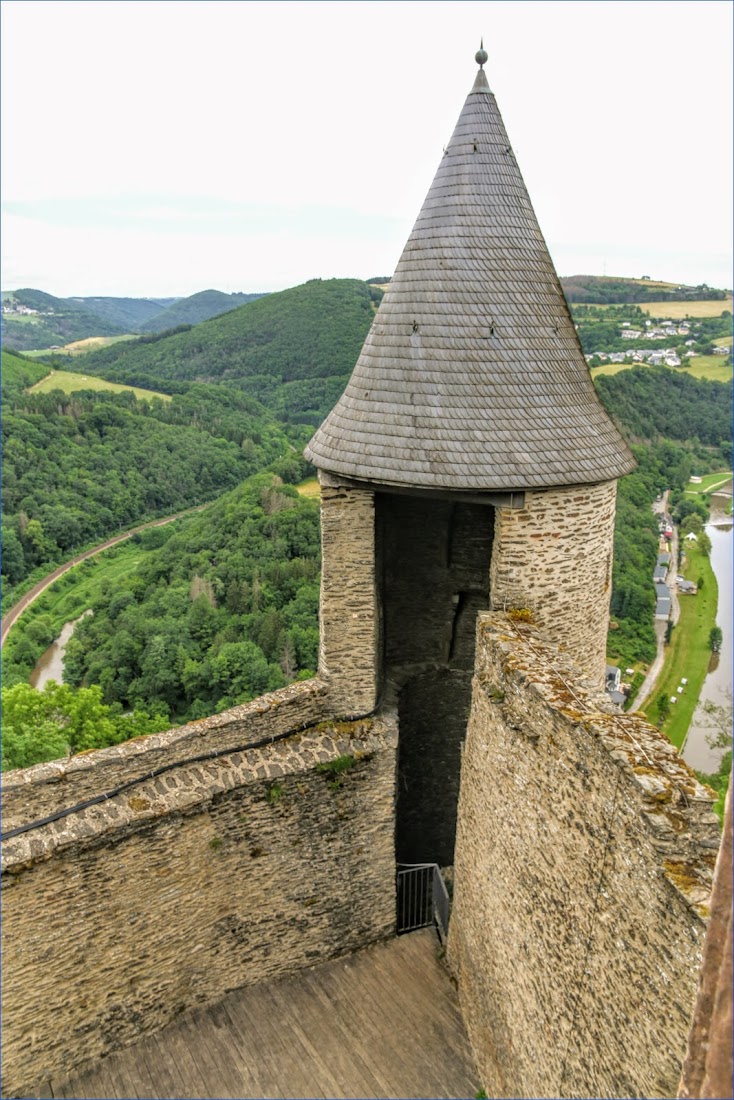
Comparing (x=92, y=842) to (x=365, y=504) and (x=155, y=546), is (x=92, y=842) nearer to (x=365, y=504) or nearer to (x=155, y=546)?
(x=365, y=504)

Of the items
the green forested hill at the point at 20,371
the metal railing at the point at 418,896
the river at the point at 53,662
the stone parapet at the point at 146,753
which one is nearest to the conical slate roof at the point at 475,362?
the stone parapet at the point at 146,753

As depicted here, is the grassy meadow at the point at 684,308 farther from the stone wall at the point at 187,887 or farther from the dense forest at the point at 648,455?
the stone wall at the point at 187,887

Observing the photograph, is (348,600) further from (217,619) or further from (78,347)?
(78,347)

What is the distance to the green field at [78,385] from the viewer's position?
234 feet

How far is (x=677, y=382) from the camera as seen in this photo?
60531 mm

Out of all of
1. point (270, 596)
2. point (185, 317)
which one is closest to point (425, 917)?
point (270, 596)

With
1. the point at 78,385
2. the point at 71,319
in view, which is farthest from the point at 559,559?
the point at 71,319

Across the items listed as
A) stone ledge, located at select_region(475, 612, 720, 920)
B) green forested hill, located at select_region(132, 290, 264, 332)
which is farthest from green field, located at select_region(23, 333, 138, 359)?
stone ledge, located at select_region(475, 612, 720, 920)

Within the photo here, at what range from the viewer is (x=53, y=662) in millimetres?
44344

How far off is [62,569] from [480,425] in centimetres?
5644

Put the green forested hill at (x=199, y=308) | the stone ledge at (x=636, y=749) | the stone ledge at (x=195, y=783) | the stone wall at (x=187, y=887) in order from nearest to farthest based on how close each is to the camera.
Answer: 1. the stone ledge at (x=636, y=749)
2. the stone ledge at (x=195, y=783)
3. the stone wall at (x=187, y=887)
4. the green forested hill at (x=199, y=308)

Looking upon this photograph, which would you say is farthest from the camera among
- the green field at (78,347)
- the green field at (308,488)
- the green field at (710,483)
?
the green field at (78,347)

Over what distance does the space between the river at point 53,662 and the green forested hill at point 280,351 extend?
114 ft

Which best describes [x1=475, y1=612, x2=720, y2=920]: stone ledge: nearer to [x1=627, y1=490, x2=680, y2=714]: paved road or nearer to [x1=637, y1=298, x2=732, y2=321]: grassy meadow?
[x1=627, y1=490, x2=680, y2=714]: paved road
